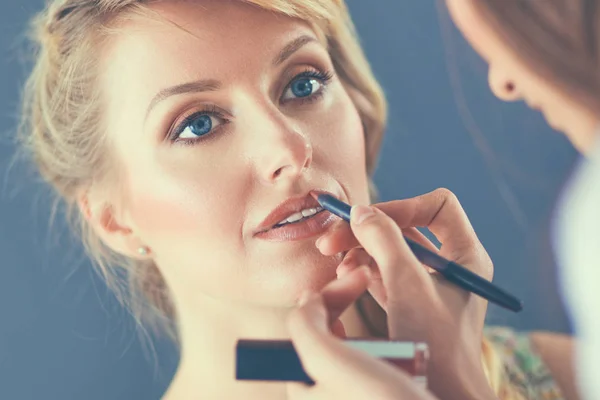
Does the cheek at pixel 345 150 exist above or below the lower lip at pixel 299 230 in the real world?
above

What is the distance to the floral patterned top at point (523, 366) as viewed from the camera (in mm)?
902

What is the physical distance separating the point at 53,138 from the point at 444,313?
0.50m

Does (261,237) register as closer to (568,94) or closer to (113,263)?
(113,263)

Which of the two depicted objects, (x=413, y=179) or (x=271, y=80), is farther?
(x=413, y=179)

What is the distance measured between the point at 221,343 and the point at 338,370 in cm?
34

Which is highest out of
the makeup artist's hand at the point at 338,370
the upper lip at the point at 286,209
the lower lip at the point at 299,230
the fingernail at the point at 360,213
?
the upper lip at the point at 286,209

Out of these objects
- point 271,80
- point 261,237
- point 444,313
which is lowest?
point 444,313

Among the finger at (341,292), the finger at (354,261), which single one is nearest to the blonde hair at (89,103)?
the finger at (354,261)

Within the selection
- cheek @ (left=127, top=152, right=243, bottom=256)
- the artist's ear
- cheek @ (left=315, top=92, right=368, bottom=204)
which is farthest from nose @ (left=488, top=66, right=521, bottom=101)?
the artist's ear

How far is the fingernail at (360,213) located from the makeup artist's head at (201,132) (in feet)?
0.33

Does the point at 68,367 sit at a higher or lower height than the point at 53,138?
lower

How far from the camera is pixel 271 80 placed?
77 cm

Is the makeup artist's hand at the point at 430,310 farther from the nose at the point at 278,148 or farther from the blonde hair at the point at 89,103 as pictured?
the blonde hair at the point at 89,103

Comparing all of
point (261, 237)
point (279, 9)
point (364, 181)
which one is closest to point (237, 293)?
point (261, 237)
